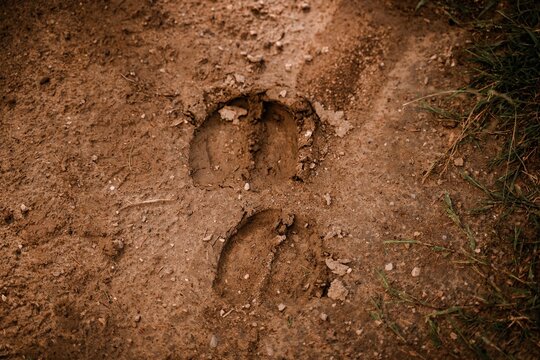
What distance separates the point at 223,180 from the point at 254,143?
0.78ft

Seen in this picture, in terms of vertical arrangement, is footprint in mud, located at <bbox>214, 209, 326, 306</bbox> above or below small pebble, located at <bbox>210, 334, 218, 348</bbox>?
above

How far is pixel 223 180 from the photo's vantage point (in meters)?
2.01

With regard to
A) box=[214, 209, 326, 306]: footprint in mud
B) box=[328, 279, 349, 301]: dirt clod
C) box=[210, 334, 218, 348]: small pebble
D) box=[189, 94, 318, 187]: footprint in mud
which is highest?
box=[189, 94, 318, 187]: footprint in mud

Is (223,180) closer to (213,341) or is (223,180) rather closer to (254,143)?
(254,143)

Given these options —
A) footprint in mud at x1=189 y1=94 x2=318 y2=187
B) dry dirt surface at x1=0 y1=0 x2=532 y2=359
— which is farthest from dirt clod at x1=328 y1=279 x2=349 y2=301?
footprint in mud at x1=189 y1=94 x2=318 y2=187

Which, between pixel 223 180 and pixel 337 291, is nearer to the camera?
pixel 337 291

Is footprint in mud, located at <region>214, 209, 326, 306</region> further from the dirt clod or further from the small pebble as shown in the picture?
the small pebble

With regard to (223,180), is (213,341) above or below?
below

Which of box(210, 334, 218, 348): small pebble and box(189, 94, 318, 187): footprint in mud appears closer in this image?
box(210, 334, 218, 348): small pebble

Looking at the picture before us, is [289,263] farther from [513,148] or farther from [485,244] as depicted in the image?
[513,148]

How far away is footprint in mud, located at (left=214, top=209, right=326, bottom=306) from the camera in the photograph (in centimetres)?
185

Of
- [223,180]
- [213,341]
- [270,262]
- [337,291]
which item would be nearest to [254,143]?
[223,180]

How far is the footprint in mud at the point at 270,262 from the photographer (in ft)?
6.07

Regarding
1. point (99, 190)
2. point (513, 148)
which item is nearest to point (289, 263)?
point (99, 190)
